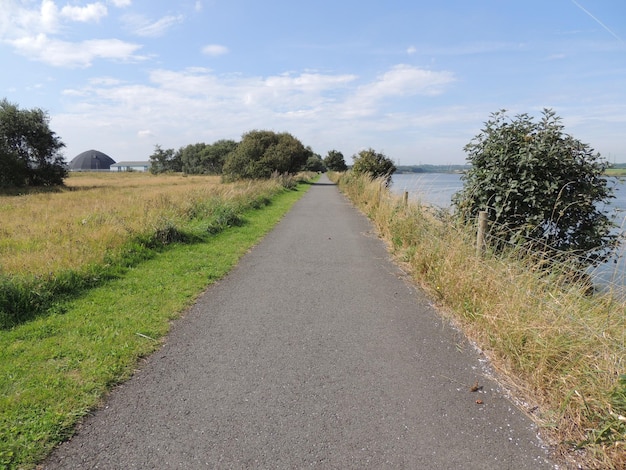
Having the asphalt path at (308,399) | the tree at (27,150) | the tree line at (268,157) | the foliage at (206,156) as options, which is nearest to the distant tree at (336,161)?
the foliage at (206,156)

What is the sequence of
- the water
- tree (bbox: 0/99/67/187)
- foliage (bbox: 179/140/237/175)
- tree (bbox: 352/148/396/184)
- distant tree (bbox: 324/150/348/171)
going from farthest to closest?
foliage (bbox: 179/140/237/175) → distant tree (bbox: 324/150/348/171) → tree (bbox: 0/99/67/187) → tree (bbox: 352/148/396/184) → the water

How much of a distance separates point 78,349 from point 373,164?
833 inches

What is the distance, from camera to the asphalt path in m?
2.39

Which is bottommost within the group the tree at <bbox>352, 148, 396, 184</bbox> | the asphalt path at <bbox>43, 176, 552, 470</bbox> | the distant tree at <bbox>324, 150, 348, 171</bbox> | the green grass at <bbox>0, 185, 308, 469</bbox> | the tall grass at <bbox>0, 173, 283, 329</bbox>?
the asphalt path at <bbox>43, 176, 552, 470</bbox>

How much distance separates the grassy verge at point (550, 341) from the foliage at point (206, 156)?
8406 cm

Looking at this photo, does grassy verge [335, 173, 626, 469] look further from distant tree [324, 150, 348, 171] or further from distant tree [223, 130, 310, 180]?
distant tree [324, 150, 348, 171]

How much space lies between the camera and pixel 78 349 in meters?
3.65

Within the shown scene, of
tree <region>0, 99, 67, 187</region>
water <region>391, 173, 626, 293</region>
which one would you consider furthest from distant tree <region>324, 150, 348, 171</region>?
water <region>391, 173, 626, 293</region>

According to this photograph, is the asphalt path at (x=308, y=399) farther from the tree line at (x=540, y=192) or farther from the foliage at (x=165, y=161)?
the foliage at (x=165, y=161)

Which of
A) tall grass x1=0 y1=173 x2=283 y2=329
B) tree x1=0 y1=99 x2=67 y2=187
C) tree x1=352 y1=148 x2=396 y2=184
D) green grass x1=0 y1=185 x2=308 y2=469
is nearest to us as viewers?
green grass x1=0 y1=185 x2=308 y2=469

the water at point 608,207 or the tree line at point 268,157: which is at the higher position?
the tree line at point 268,157

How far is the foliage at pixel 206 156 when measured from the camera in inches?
3615

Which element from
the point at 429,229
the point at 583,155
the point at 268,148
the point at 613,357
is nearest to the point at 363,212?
the point at 429,229

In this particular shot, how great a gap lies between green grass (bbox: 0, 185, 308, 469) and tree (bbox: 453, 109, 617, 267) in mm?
4803
